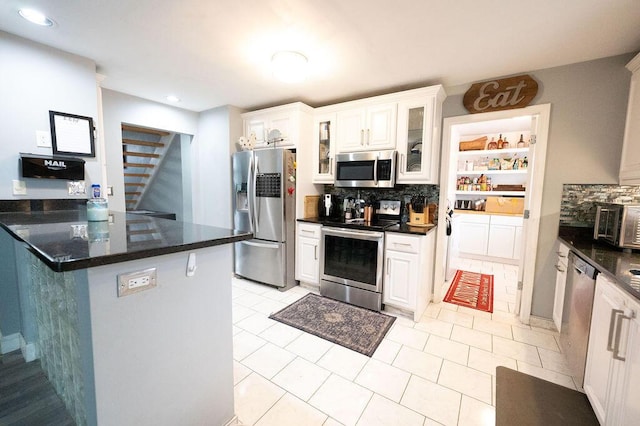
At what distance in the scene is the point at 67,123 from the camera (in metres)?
2.24

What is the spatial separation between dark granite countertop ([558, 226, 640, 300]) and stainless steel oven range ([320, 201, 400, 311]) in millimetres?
1454

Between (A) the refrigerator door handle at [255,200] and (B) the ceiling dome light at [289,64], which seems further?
(A) the refrigerator door handle at [255,200]

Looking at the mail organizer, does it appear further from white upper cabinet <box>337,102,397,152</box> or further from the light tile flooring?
white upper cabinet <box>337,102,397,152</box>

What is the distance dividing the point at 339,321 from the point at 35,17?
10.8ft

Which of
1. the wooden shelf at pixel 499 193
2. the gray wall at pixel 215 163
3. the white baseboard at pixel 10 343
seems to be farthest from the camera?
the wooden shelf at pixel 499 193

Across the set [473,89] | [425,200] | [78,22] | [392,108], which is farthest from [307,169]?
[78,22]

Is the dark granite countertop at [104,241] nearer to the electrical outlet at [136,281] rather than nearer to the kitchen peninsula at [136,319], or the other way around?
the kitchen peninsula at [136,319]

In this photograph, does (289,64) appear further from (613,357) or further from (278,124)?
(613,357)

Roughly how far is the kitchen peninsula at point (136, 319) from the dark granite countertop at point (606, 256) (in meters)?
1.82

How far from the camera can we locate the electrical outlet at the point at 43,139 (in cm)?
213

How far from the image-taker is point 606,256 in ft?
5.30

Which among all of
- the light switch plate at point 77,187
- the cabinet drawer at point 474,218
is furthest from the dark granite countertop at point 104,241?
the cabinet drawer at point 474,218

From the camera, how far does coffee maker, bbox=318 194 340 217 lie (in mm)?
3457

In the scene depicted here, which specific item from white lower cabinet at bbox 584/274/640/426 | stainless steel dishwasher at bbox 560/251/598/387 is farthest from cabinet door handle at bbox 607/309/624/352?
stainless steel dishwasher at bbox 560/251/598/387
